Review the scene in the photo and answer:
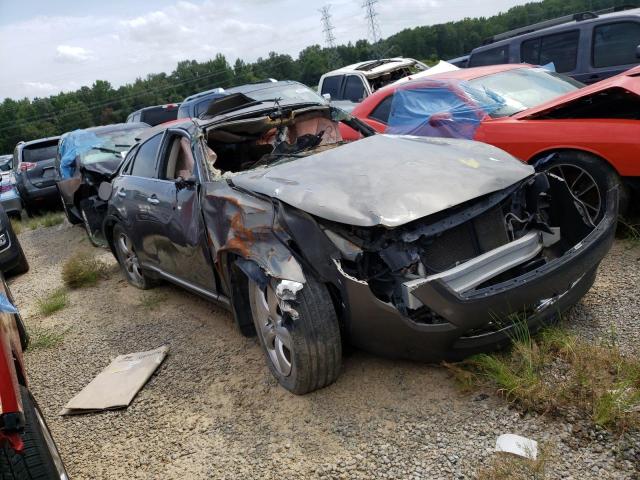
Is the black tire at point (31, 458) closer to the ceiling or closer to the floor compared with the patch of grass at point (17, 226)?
closer to the ceiling

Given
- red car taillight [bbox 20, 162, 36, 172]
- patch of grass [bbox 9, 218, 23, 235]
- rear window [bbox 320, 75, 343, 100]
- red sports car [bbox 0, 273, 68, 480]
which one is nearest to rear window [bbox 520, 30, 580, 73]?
rear window [bbox 320, 75, 343, 100]

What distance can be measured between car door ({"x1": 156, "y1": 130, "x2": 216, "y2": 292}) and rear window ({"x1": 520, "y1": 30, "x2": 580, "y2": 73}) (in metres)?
6.17

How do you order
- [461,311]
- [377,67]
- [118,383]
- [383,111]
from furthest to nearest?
1. [377,67]
2. [383,111]
3. [118,383]
4. [461,311]

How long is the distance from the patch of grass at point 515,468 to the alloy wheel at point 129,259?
423 centimetres

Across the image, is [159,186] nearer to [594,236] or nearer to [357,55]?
[594,236]

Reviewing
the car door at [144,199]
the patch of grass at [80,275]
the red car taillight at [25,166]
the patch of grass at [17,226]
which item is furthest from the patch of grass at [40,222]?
the car door at [144,199]

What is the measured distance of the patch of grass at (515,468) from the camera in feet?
7.29

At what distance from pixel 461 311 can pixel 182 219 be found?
234cm

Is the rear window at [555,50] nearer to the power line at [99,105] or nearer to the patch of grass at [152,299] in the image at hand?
the patch of grass at [152,299]

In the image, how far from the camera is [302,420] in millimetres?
2980

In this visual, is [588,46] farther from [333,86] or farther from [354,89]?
[333,86]

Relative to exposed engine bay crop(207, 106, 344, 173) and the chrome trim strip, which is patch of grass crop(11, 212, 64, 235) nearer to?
the chrome trim strip

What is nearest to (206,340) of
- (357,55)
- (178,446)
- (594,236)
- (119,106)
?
(178,446)

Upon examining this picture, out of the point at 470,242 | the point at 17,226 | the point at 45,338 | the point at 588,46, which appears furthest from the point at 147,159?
the point at 17,226
